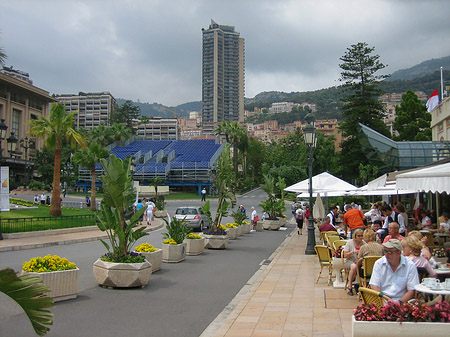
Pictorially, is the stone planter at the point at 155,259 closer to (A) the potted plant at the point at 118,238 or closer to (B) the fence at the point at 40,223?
(A) the potted plant at the point at 118,238

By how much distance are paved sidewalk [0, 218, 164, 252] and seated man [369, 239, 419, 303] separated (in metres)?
14.7

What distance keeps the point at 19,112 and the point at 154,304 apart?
281ft

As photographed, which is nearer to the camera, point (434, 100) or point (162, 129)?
point (434, 100)

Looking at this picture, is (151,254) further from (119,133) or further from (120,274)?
(119,133)

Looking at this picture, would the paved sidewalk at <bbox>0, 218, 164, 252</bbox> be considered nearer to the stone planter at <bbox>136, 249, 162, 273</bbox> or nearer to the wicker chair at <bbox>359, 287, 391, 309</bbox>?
the stone planter at <bbox>136, 249, 162, 273</bbox>

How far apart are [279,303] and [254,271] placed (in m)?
4.16

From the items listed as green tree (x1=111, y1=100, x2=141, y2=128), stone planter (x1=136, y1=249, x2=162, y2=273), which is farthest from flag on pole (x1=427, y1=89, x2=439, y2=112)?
green tree (x1=111, y1=100, x2=141, y2=128)

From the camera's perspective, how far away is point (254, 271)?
12.1 metres

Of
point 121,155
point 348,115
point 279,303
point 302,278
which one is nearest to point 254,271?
point 302,278

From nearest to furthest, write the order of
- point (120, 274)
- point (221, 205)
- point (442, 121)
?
point (120, 274), point (221, 205), point (442, 121)

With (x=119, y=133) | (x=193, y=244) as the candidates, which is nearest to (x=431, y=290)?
(x=193, y=244)

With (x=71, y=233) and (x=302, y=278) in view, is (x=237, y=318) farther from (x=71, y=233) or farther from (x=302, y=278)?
(x=71, y=233)

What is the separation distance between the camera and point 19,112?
83125 millimetres

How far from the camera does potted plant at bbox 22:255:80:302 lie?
765 centimetres
